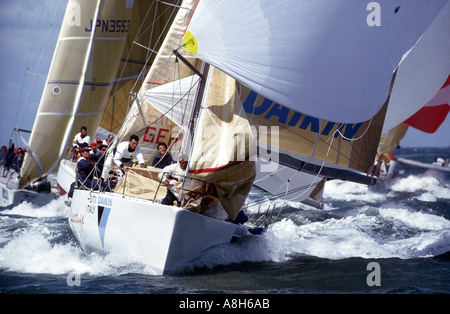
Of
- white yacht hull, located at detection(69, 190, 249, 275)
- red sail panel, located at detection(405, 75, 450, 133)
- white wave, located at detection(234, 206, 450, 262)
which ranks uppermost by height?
red sail panel, located at detection(405, 75, 450, 133)

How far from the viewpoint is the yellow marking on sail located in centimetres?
744

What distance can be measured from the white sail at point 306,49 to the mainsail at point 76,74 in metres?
9.71

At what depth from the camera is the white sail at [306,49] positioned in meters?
7.34

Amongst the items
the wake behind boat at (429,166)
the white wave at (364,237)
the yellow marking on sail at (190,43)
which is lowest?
the white wave at (364,237)

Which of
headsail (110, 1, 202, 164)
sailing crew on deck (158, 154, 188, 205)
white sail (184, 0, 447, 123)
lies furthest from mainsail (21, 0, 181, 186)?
white sail (184, 0, 447, 123)

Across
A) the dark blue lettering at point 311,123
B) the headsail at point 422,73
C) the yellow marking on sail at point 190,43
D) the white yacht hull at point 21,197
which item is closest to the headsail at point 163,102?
the dark blue lettering at point 311,123

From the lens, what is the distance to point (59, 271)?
316 inches

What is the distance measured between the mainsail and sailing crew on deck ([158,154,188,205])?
29.6 ft

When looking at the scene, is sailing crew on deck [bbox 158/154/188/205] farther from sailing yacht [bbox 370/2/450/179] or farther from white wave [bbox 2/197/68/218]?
white wave [bbox 2/197/68/218]

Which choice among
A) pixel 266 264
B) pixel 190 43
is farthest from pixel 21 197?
pixel 190 43

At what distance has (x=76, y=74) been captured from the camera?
17281 mm

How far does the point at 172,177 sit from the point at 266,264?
6.18 ft

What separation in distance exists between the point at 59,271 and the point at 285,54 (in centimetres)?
397

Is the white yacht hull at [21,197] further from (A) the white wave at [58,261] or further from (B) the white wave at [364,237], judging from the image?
(A) the white wave at [58,261]
